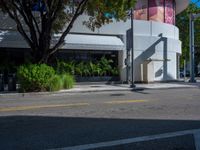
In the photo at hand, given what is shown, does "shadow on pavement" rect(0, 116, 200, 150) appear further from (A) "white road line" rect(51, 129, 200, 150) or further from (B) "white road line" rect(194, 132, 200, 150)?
(A) "white road line" rect(51, 129, 200, 150)

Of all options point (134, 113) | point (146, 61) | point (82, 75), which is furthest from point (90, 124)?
point (146, 61)

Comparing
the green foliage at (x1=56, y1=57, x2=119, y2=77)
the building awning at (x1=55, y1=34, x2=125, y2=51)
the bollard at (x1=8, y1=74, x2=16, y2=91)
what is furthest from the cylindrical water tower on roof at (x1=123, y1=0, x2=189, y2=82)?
the bollard at (x1=8, y1=74, x2=16, y2=91)

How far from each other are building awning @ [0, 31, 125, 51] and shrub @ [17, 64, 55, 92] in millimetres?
4578

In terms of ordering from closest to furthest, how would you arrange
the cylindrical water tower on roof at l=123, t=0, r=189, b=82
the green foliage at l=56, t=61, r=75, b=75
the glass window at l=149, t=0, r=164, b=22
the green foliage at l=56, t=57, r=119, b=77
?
the green foliage at l=56, t=61, r=75, b=75, the green foliage at l=56, t=57, r=119, b=77, the cylindrical water tower on roof at l=123, t=0, r=189, b=82, the glass window at l=149, t=0, r=164, b=22

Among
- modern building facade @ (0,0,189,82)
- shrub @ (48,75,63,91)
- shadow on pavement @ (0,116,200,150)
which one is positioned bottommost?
shadow on pavement @ (0,116,200,150)

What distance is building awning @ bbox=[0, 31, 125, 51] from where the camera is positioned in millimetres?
25594

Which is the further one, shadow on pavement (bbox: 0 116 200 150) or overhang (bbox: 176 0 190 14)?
overhang (bbox: 176 0 190 14)

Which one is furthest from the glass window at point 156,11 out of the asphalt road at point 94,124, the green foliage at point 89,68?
the asphalt road at point 94,124

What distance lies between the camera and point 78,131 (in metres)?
8.91

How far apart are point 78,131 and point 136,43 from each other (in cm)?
2191

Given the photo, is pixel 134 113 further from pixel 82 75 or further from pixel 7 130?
pixel 82 75

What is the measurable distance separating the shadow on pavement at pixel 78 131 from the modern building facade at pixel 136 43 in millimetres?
15947

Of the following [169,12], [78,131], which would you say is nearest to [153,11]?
[169,12]

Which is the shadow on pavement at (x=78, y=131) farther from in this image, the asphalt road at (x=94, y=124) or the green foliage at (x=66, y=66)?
the green foliage at (x=66, y=66)
